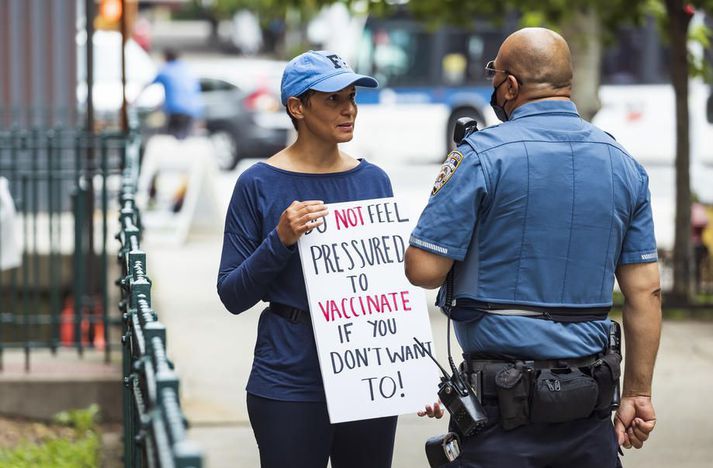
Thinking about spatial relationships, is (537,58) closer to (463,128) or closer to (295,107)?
(463,128)

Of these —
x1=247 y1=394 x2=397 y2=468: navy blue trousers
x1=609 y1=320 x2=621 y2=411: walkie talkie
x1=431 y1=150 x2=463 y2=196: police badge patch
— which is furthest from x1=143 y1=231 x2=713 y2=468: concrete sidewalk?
x1=431 y1=150 x2=463 y2=196: police badge patch

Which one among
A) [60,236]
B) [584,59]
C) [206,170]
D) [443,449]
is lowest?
[206,170]

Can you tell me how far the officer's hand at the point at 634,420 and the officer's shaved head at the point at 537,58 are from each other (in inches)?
33.0

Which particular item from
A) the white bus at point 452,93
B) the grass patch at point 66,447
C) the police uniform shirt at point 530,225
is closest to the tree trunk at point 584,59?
the grass patch at point 66,447

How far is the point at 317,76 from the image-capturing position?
3795mm

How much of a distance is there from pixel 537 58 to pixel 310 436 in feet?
3.86

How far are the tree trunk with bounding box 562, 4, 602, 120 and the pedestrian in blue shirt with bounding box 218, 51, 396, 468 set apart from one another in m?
7.46

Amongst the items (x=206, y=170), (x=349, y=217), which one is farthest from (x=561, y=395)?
(x=206, y=170)

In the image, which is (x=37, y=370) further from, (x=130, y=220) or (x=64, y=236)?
(x=64, y=236)

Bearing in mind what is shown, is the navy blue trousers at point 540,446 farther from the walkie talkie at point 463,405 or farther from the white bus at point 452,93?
the white bus at point 452,93

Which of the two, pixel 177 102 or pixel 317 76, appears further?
pixel 177 102

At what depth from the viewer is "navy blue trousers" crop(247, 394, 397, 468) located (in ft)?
12.3

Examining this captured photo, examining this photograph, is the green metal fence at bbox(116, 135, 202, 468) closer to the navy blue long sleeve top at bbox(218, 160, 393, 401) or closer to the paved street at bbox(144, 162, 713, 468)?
the navy blue long sleeve top at bbox(218, 160, 393, 401)

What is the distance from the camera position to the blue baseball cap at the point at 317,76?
12.4 ft
